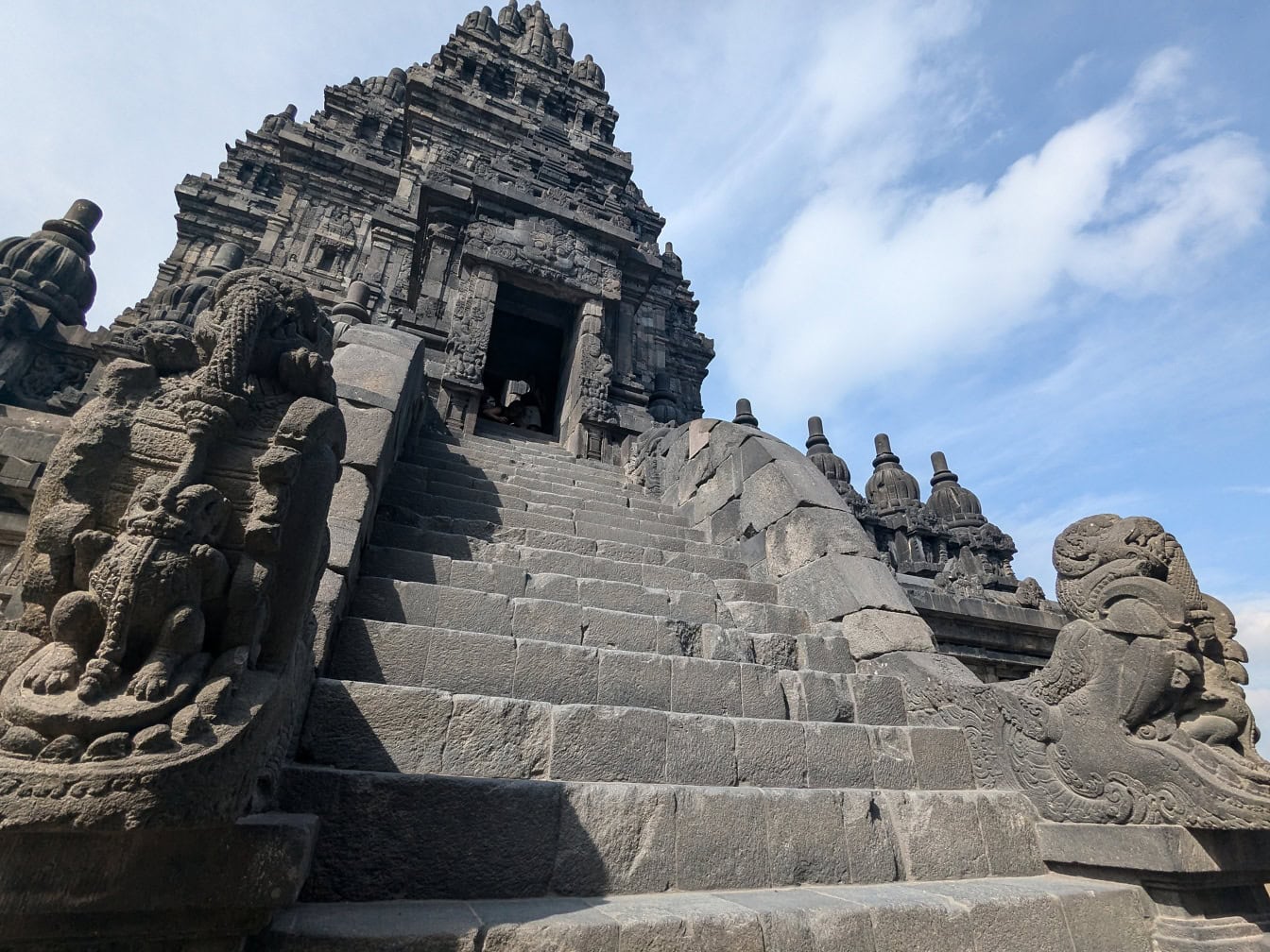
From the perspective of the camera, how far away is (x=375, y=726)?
2332 mm

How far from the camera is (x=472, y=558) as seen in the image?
433cm

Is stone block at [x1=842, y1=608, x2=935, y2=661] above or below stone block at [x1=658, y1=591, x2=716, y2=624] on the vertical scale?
below

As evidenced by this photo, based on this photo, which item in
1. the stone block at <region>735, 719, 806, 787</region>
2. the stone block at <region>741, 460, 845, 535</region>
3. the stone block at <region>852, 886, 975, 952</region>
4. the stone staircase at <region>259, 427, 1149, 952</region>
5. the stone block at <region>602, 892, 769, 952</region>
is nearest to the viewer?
the stone block at <region>602, 892, 769, 952</region>

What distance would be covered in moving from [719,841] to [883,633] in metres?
2.14

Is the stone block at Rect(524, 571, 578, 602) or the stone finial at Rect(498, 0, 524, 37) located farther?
the stone finial at Rect(498, 0, 524, 37)

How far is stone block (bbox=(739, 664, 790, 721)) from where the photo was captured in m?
3.22

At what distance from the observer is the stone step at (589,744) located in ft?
7.54

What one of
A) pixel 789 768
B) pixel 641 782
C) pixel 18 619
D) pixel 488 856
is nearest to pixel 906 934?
pixel 789 768

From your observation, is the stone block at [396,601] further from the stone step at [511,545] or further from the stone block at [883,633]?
the stone block at [883,633]

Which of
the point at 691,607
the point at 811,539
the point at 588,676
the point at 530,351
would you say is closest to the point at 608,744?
the point at 588,676

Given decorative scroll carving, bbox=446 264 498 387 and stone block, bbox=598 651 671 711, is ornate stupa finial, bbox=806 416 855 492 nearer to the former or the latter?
decorative scroll carving, bbox=446 264 498 387

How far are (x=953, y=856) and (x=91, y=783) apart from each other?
10.4 ft

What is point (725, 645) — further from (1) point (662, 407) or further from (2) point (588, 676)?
(1) point (662, 407)

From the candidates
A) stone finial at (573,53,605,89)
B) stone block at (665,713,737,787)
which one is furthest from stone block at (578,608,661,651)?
stone finial at (573,53,605,89)
